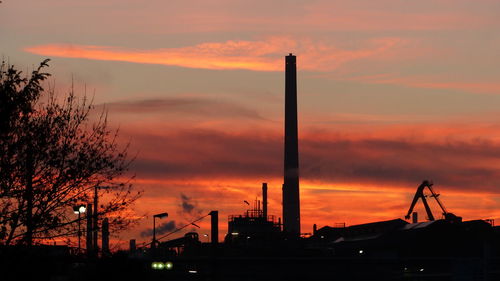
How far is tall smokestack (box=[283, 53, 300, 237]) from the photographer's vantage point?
180 m

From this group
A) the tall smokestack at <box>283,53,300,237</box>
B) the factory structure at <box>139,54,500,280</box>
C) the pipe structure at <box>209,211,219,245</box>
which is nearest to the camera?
the pipe structure at <box>209,211,219,245</box>

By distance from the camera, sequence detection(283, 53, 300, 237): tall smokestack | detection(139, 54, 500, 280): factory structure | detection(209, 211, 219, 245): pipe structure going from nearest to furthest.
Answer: detection(209, 211, 219, 245): pipe structure < detection(139, 54, 500, 280): factory structure < detection(283, 53, 300, 237): tall smokestack

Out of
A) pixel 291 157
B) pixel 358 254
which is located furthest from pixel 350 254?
pixel 291 157

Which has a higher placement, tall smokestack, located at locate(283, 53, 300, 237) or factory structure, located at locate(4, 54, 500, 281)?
tall smokestack, located at locate(283, 53, 300, 237)

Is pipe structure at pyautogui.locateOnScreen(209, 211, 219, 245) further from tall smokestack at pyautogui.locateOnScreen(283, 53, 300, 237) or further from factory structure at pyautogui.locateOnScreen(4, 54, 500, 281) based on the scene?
tall smokestack at pyautogui.locateOnScreen(283, 53, 300, 237)

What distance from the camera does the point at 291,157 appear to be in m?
184

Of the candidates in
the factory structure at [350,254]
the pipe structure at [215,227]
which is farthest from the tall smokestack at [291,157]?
the pipe structure at [215,227]

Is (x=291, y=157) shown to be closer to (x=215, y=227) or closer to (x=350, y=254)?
(x=350, y=254)

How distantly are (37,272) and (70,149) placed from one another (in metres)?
5.54

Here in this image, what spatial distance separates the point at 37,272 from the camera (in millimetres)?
33969

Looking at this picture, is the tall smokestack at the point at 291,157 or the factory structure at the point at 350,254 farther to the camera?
the tall smokestack at the point at 291,157

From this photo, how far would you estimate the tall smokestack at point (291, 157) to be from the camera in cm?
18025

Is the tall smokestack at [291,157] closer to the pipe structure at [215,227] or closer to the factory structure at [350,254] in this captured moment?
the factory structure at [350,254]

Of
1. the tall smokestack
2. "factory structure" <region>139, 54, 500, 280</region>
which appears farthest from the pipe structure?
the tall smokestack
